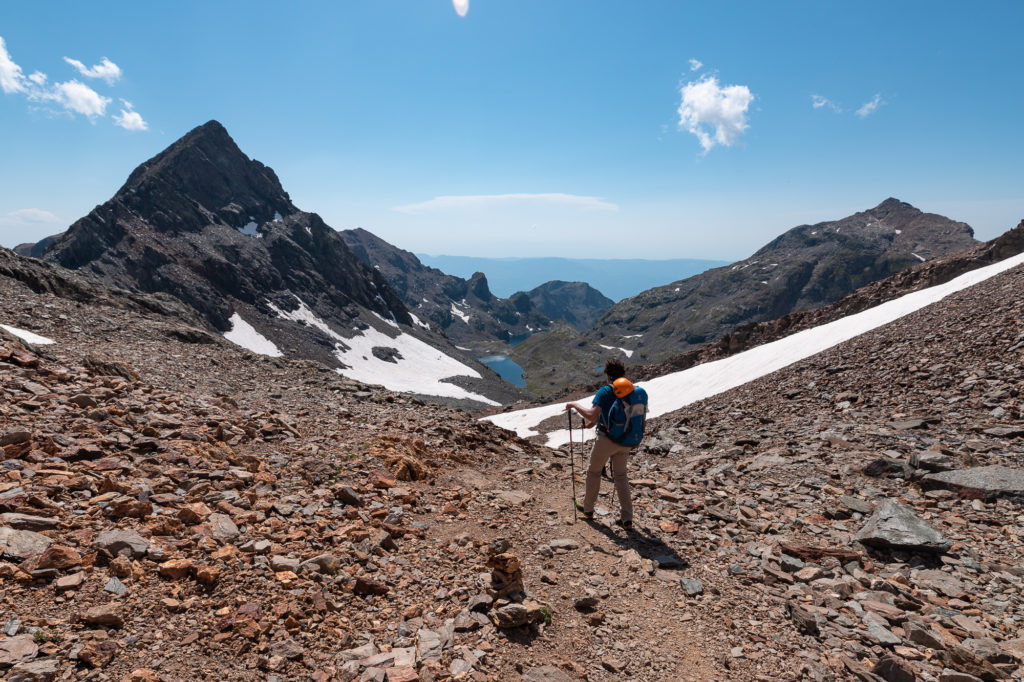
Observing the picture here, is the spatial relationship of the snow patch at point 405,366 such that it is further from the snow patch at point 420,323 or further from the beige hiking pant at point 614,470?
the beige hiking pant at point 614,470

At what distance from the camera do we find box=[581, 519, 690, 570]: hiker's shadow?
802cm

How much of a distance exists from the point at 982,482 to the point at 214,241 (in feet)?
492

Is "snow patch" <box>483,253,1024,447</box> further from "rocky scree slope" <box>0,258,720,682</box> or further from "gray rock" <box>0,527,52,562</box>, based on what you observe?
"gray rock" <box>0,527,52,562</box>

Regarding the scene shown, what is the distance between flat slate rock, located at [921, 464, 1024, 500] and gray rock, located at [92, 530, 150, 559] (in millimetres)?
13947

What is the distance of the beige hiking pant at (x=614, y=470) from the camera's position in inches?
363

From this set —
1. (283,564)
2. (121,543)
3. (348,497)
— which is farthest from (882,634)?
(121,543)

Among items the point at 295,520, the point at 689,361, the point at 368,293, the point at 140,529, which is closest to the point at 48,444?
the point at 140,529


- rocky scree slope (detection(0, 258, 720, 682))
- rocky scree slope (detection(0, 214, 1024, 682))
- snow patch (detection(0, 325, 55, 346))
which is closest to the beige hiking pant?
rocky scree slope (detection(0, 214, 1024, 682))

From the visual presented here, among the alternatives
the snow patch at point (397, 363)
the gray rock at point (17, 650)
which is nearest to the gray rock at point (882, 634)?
the gray rock at point (17, 650)

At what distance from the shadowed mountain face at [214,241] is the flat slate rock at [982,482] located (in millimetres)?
115210

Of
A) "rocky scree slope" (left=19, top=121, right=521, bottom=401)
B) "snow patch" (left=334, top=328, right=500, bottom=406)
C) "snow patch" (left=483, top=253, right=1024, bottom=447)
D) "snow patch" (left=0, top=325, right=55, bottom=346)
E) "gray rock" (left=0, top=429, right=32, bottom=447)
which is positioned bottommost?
"snow patch" (left=334, top=328, right=500, bottom=406)

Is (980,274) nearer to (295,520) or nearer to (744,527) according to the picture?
(744,527)

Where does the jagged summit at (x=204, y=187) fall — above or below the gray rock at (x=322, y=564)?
above

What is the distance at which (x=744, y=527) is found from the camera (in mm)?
9281
